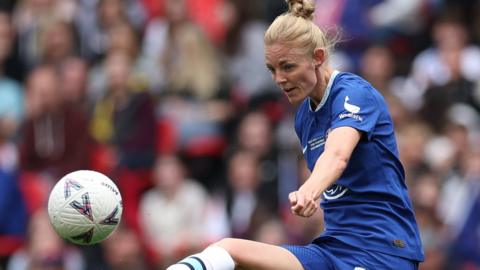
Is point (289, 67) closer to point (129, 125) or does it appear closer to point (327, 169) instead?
point (327, 169)

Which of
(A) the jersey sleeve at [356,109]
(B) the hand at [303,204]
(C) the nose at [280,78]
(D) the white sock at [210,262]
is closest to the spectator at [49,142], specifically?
(C) the nose at [280,78]

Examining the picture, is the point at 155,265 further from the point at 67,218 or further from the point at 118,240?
the point at 67,218

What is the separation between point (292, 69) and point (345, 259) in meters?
1.15

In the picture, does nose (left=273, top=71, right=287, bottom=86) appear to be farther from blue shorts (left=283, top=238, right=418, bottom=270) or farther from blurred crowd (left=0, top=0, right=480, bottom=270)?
blurred crowd (left=0, top=0, right=480, bottom=270)

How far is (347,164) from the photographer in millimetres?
6980

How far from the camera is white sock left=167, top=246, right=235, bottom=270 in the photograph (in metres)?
6.62

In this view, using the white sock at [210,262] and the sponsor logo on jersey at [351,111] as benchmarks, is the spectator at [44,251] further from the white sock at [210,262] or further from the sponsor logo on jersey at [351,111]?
the sponsor logo on jersey at [351,111]

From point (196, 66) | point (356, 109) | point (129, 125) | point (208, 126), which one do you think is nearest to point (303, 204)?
point (356, 109)

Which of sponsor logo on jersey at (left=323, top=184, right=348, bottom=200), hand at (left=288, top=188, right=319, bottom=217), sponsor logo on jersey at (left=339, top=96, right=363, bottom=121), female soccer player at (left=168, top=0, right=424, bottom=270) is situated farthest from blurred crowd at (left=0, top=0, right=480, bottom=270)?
hand at (left=288, top=188, right=319, bottom=217)

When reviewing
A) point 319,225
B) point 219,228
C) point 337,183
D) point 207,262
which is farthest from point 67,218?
point 219,228

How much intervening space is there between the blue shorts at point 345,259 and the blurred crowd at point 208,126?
4.65m

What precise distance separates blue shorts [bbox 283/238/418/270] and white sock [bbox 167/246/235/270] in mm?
478

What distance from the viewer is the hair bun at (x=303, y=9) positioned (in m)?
7.12

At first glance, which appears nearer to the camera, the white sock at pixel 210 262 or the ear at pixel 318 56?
the white sock at pixel 210 262
